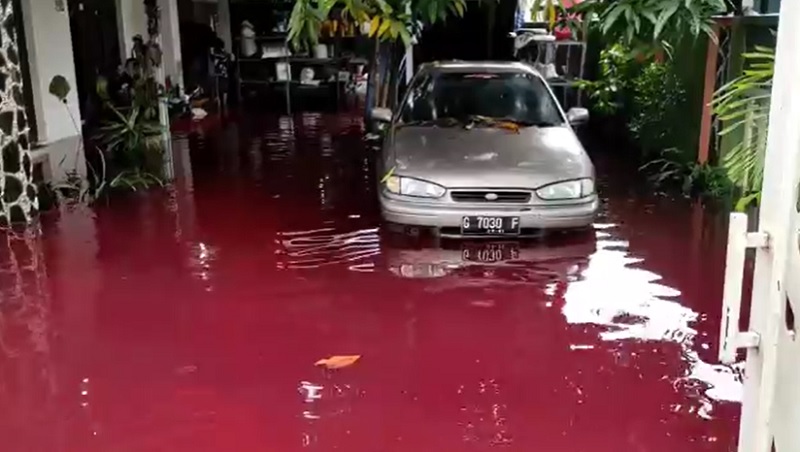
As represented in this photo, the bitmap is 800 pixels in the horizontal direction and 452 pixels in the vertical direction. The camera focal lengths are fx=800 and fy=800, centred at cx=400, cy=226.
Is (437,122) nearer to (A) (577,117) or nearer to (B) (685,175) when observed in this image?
(A) (577,117)

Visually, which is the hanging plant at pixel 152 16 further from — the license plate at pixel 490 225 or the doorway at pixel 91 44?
the license plate at pixel 490 225

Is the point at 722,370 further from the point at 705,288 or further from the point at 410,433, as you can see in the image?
the point at 410,433

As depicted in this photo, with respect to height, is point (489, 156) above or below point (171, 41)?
below

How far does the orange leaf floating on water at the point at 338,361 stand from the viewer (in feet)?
13.9

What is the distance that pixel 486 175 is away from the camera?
5984 millimetres

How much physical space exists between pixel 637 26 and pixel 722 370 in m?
1.84

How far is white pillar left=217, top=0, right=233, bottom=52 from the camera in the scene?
16.9 meters

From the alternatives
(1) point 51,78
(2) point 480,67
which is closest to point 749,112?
(2) point 480,67

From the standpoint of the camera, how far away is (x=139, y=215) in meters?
7.36

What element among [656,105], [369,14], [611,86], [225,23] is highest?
[225,23]

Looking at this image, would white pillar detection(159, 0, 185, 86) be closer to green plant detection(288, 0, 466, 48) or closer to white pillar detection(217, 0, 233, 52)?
white pillar detection(217, 0, 233, 52)

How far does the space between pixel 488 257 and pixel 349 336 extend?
1710mm

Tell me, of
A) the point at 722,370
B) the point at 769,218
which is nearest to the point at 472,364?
the point at 722,370

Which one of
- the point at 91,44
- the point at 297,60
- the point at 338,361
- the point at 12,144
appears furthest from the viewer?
the point at 297,60
